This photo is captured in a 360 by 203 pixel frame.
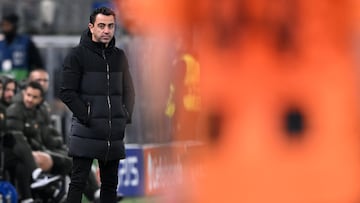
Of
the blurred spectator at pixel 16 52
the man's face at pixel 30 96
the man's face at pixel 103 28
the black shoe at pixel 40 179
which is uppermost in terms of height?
the man's face at pixel 103 28

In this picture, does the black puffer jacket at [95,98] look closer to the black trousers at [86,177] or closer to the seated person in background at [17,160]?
the black trousers at [86,177]

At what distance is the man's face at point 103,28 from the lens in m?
8.73

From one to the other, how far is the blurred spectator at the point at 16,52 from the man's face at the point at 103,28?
261 inches

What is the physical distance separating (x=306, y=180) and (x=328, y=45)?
619 mm

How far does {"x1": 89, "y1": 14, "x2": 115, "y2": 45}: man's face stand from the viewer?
28.7ft

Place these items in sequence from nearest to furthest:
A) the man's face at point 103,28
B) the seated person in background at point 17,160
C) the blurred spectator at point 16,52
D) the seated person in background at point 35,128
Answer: the man's face at point 103,28, the seated person in background at point 17,160, the seated person in background at point 35,128, the blurred spectator at point 16,52

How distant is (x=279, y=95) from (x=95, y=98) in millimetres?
3183

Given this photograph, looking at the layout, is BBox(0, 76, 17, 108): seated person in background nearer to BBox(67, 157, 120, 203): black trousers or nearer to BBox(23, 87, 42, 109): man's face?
BBox(23, 87, 42, 109): man's face

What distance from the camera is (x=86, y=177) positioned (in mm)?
9078

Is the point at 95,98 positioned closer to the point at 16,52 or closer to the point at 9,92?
the point at 9,92

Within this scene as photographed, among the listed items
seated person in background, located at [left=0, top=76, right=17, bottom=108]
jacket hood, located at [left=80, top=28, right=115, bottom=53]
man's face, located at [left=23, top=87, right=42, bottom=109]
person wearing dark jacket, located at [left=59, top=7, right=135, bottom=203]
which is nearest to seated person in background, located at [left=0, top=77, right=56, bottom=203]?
man's face, located at [left=23, top=87, right=42, bottom=109]

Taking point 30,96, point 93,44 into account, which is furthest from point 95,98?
point 30,96

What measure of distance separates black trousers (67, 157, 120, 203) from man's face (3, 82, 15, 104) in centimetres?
368

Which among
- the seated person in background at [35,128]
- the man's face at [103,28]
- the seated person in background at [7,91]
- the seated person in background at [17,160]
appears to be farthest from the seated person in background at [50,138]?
the man's face at [103,28]
